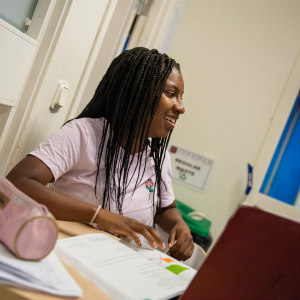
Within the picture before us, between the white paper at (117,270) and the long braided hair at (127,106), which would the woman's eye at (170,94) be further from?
the white paper at (117,270)

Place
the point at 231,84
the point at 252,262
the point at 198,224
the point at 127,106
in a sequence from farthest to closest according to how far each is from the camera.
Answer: the point at 231,84
the point at 198,224
the point at 127,106
the point at 252,262

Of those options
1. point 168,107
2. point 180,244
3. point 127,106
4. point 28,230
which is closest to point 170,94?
point 168,107

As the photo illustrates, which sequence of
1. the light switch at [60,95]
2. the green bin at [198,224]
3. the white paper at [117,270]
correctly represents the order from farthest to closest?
the green bin at [198,224] < the light switch at [60,95] < the white paper at [117,270]

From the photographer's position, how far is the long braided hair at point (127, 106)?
1.19 meters

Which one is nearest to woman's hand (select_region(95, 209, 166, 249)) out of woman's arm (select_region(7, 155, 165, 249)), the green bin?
woman's arm (select_region(7, 155, 165, 249))

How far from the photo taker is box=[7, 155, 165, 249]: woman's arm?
2.96ft

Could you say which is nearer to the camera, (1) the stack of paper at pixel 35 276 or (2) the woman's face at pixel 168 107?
(1) the stack of paper at pixel 35 276

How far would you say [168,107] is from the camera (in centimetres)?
125

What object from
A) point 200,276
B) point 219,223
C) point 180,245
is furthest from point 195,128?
point 200,276

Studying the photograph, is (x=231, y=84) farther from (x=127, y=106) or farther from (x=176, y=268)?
(x=176, y=268)

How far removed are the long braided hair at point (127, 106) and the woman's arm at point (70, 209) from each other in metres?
0.24

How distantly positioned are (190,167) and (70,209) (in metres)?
1.87

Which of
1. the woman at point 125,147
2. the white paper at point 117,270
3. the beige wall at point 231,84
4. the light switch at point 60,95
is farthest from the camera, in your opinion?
the beige wall at point 231,84

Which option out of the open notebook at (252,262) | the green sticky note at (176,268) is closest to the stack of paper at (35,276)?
the open notebook at (252,262)
